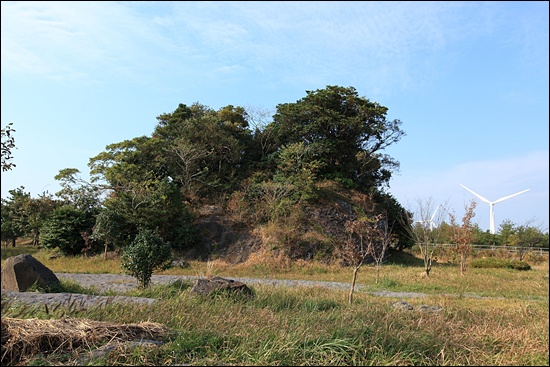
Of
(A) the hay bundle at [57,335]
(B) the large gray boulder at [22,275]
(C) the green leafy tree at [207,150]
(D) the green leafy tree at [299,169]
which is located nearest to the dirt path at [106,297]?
(A) the hay bundle at [57,335]

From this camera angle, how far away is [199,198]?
27234mm

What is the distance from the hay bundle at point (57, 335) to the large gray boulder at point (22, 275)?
265 inches

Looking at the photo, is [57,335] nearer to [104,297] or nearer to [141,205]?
[104,297]

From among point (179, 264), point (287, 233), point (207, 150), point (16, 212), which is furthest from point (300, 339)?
point (16, 212)

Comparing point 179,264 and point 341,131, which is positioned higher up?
point 341,131

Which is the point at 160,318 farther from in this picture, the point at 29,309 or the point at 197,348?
the point at 29,309

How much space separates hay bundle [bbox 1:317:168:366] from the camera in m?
3.62

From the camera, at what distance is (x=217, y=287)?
7.80 m

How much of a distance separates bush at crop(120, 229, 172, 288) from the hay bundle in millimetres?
6975

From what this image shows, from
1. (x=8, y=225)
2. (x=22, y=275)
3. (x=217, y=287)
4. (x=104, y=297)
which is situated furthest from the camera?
(x=8, y=225)

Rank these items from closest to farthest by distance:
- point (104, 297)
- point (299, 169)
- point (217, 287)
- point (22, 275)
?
point (104, 297) < point (217, 287) < point (22, 275) < point (299, 169)

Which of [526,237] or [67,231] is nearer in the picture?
[67,231]

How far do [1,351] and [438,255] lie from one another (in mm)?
28464

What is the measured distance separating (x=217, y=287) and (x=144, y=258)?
4106 millimetres
